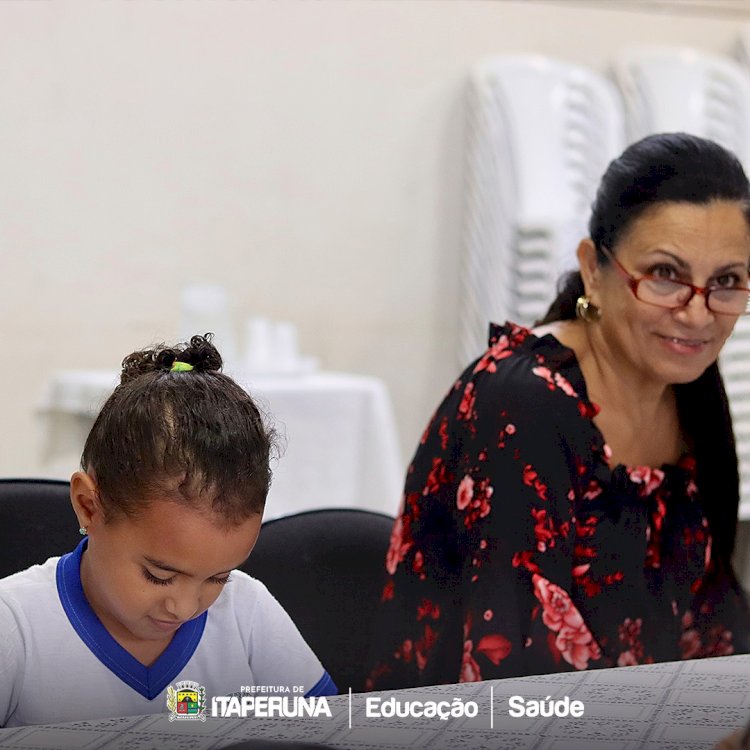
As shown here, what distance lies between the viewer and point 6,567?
991mm

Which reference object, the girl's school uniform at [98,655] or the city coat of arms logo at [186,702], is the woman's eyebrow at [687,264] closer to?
the girl's school uniform at [98,655]

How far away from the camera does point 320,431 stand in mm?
2025

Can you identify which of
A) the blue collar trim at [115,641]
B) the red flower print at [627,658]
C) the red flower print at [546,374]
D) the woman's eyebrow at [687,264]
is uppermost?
the woman's eyebrow at [687,264]

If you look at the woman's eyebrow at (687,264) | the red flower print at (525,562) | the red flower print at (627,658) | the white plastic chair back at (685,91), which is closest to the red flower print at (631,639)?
the red flower print at (627,658)

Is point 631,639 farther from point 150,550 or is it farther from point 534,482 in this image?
point 150,550

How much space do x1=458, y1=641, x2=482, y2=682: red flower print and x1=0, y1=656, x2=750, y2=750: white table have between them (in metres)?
0.37

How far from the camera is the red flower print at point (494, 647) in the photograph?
102 cm

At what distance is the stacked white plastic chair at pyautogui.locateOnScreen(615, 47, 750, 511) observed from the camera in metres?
2.40

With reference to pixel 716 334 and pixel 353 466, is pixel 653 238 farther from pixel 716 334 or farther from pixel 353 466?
pixel 353 466

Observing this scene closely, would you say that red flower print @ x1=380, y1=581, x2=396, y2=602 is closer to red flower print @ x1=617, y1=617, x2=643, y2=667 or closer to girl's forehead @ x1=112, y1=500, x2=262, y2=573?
red flower print @ x1=617, y1=617, x2=643, y2=667

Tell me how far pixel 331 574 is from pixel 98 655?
0.33 m

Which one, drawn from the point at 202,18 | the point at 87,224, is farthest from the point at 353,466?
the point at 202,18

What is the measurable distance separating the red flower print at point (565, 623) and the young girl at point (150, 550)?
0.84 ft

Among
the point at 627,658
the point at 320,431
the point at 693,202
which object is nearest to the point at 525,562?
the point at 627,658
